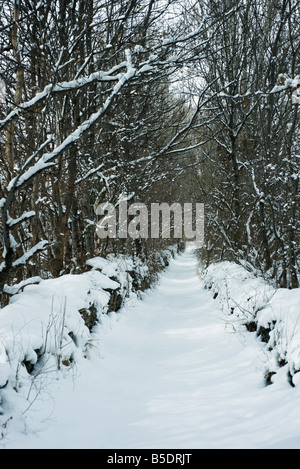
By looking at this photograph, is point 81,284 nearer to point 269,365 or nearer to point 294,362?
point 269,365

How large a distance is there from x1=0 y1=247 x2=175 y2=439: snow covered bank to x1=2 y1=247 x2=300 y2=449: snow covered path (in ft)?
0.57

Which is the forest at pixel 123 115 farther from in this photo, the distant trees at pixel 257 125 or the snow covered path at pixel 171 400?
the snow covered path at pixel 171 400

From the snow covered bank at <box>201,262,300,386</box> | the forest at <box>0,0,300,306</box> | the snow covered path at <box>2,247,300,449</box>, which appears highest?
the forest at <box>0,0,300,306</box>

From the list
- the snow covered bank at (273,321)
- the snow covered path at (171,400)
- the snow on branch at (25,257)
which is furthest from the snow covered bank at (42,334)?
the snow covered bank at (273,321)

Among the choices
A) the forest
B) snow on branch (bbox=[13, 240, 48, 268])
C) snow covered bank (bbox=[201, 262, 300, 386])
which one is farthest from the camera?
the forest

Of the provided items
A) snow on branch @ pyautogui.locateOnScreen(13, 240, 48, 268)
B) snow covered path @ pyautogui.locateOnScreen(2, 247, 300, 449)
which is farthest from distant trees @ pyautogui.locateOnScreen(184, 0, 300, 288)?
snow on branch @ pyautogui.locateOnScreen(13, 240, 48, 268)

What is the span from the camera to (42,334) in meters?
3.04

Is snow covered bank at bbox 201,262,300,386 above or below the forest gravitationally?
below

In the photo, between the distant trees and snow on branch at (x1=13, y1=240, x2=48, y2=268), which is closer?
snow on branch at (x1=13, y1=240, x2=48, y2=268)

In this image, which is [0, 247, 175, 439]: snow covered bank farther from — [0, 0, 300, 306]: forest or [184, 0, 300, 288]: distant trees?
[184, 0, 300, 288]: distant trees

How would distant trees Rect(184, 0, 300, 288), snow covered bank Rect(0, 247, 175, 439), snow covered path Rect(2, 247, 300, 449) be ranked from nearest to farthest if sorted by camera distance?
1. snow covered path Rect(2, 247, 300, 449)
2. snow covered bank Rect(0, 247, 175, 439)
3. distant trees Rect(184, 0, 300, 288)

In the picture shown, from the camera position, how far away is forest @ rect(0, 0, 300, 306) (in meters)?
3.40

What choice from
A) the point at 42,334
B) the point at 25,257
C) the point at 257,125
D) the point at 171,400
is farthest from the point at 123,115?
the point at 171,400

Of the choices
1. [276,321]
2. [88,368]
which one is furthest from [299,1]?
[88,368]
